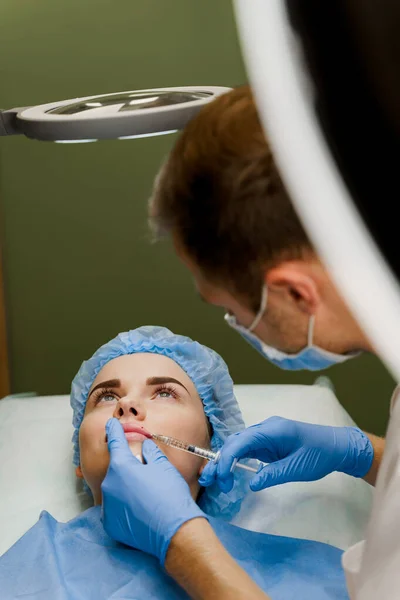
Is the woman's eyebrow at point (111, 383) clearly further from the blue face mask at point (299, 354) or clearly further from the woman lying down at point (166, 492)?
the blue face mask at point (299, 354)

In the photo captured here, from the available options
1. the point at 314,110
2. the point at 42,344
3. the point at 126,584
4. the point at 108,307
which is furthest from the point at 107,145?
the point at 314,110

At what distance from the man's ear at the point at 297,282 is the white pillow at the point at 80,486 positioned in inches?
34.6

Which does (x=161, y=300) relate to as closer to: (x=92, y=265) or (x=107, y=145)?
(x=92, y=265)

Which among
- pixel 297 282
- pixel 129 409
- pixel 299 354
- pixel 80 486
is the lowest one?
pixel 80 486

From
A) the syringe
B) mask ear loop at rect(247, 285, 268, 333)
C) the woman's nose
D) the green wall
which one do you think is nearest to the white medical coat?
mask ear loop at rect(247, 285, 268, 333)

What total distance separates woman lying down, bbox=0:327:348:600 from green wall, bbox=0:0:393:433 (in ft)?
1.84

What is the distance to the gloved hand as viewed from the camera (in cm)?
141

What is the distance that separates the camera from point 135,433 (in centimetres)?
143

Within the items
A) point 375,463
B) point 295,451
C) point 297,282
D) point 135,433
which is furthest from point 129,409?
point 297,282

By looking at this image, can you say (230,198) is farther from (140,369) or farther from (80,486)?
(80,486)

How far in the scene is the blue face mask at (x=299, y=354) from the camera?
846 mm

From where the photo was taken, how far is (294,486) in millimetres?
Answer: 1597

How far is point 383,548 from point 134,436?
70 centimetres

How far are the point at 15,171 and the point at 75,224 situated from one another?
0.81ft
